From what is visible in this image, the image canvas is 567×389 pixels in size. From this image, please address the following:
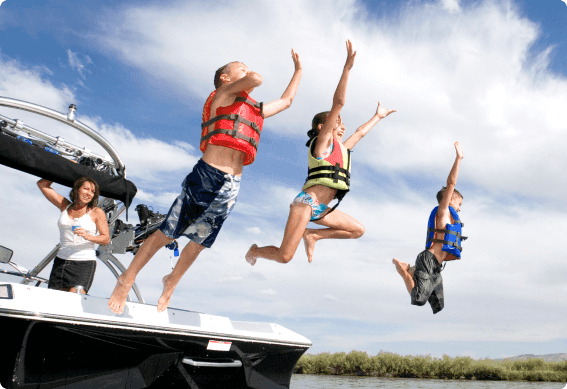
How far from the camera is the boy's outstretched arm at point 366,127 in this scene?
16.6 ft

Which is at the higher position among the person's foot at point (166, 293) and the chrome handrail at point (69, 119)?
the chrome handrail at point (69, 119)

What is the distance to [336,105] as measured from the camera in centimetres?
388

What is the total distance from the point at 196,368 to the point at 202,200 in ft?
4.64

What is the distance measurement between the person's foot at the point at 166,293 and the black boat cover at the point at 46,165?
1.70 m

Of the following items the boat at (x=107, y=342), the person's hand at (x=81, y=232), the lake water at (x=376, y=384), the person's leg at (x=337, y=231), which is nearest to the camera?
the boat at (x=107, y=342)

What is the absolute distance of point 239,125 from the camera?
3.60 m

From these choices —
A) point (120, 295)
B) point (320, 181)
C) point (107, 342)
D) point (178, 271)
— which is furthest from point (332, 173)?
point (107, 342)

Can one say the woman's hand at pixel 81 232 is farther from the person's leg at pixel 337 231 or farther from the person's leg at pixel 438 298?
the person's leg at pixel 438 298

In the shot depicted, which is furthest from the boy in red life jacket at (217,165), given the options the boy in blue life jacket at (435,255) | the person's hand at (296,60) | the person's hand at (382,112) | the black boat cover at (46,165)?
the boy in blue life jacket at (435,255)

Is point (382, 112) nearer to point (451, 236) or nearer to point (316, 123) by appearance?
point (316, 123)

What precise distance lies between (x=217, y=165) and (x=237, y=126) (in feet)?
1.17

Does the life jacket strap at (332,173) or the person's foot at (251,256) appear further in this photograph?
the person's foot at (251,256)

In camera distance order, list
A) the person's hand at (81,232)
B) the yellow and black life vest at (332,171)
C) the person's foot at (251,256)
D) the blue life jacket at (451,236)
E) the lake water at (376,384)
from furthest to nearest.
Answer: the lake water at (376,384) < the blue life jacket at (451,236) < the person's foot at (251,256) < the person's hand at (81,232) < the yellow and black life vest at (332,171)

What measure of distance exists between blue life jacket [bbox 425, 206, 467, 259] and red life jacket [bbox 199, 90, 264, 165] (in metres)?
2.65
